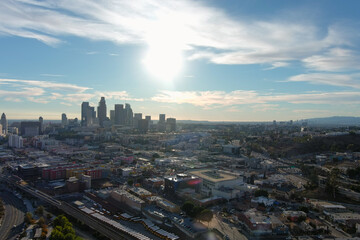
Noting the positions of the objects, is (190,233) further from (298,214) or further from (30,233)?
(30,233)

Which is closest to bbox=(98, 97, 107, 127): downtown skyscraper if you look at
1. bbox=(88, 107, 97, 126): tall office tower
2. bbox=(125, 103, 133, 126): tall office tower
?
bbox=(88, 107, 97, 126): tall office tower

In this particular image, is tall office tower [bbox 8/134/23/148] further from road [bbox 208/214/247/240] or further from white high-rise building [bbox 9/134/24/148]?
road [bbox 208/214/247/240]

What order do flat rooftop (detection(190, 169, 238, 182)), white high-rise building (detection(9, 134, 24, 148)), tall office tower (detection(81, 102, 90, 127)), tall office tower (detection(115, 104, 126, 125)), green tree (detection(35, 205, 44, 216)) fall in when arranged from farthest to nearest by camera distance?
tall office tower (detection(115, 104, 126, 125)) < tall office tower (detection(81, 102, 90, 127)) < white high-rise building (detection(9, 134, 24, 148)) < flat rooftop (detection(190, 169, 238, 182)) < green tree (detection(35, 205, 44, 216))

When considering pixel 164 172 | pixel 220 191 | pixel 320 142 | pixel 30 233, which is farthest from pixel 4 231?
pixel 320 142

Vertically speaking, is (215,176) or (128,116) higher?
(128,116)

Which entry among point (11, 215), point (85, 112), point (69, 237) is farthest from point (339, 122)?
point (69, 237)

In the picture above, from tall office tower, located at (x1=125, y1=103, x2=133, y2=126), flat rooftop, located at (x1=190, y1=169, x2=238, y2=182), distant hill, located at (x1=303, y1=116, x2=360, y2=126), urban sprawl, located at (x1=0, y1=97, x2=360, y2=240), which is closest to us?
urban sprawl, located at (x1=0, y1=97, x2=360, y2=240)

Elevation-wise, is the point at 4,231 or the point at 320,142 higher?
the point at 320,142

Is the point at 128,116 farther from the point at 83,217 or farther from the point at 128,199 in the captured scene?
the point at 83,217
